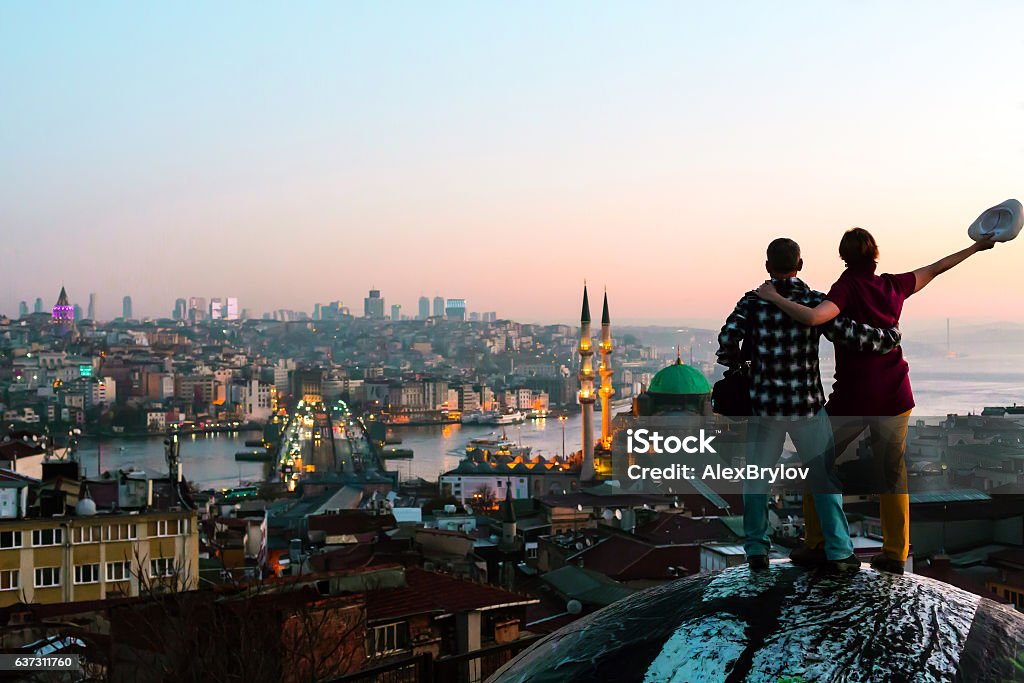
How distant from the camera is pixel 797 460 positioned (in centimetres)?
161

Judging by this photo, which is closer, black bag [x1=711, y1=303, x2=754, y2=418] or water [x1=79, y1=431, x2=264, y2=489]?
black bag [x1=711, y1=303, x2=754, y2=418]

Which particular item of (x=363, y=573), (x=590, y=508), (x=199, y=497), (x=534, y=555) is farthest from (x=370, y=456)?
(x=363, y=573)

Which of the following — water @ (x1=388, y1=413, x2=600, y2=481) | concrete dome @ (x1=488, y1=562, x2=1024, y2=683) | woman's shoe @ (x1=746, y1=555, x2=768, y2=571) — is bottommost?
water @ (x1=388, y1=413, x2=600, y2=481)

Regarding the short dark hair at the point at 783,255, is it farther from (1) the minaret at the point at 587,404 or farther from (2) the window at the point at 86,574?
(1) the minaret at the point at 587,404

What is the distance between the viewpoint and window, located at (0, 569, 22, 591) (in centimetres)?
926

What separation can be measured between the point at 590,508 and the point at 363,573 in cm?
1228

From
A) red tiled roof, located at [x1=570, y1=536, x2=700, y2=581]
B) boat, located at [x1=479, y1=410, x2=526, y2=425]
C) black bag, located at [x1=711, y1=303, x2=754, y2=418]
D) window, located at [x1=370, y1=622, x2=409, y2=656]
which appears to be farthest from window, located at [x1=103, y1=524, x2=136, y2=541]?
boat, located at [x1=479, y1=410, x2=526, y2=425]

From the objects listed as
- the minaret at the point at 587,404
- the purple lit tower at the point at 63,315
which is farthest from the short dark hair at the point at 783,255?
the purple lit tower at the point at 63,315

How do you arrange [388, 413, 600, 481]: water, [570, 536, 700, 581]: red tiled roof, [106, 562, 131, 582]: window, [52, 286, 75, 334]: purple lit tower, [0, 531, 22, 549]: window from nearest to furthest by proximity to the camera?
[0, 531, 22, 549]: window, [106, 562, 131, 582]: window, [570, 536, 700, 581]: red tiled roof, [388, 413, 600, 481]: water, [52, 286, 75, 334]: purple lit tower

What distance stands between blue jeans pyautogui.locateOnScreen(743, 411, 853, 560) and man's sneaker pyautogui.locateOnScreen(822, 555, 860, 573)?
Result: 38 mm

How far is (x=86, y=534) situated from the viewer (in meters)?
9.58

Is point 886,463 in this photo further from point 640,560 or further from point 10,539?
point 640,560

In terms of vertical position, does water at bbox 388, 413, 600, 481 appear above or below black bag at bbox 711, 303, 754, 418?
below

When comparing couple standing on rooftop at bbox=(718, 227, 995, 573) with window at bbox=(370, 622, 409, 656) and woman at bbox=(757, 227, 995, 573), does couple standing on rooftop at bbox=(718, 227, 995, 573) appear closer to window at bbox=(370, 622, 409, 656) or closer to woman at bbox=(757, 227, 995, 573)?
woman at bbox=(757, 227, 995, 573)
